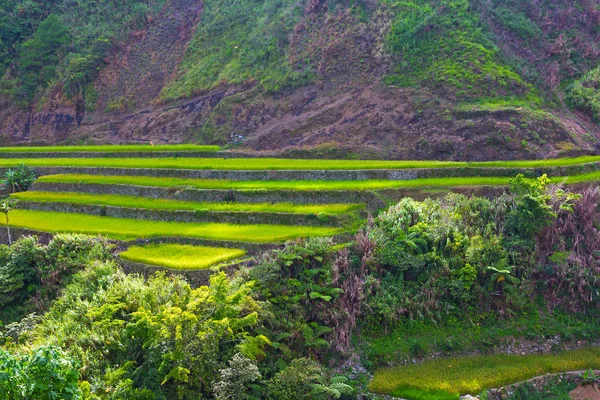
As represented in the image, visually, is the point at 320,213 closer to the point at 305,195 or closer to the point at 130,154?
the point at 305,195

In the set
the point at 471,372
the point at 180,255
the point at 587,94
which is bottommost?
the point at 471,372

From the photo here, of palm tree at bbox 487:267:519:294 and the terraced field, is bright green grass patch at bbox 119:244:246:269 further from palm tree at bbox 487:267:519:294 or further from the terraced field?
palm tree at bbox 487:267:519:294

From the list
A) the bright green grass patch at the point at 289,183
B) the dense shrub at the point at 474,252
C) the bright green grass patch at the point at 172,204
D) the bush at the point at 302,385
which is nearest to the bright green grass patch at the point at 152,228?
the bright green grass patch at the point at 172,204

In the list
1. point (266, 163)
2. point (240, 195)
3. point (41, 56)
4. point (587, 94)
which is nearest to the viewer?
point (240, 195)

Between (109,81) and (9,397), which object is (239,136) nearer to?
(109,81)

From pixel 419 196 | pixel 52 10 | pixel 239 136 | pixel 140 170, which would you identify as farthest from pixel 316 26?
pixel 52 10

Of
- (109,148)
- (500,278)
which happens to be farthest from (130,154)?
(500,278)

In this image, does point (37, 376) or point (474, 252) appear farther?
point (474, 252)

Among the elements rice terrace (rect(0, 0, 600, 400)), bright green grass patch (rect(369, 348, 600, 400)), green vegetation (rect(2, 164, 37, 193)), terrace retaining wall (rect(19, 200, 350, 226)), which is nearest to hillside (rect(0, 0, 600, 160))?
rice terrace (rect(0, 0, 600, 400))
